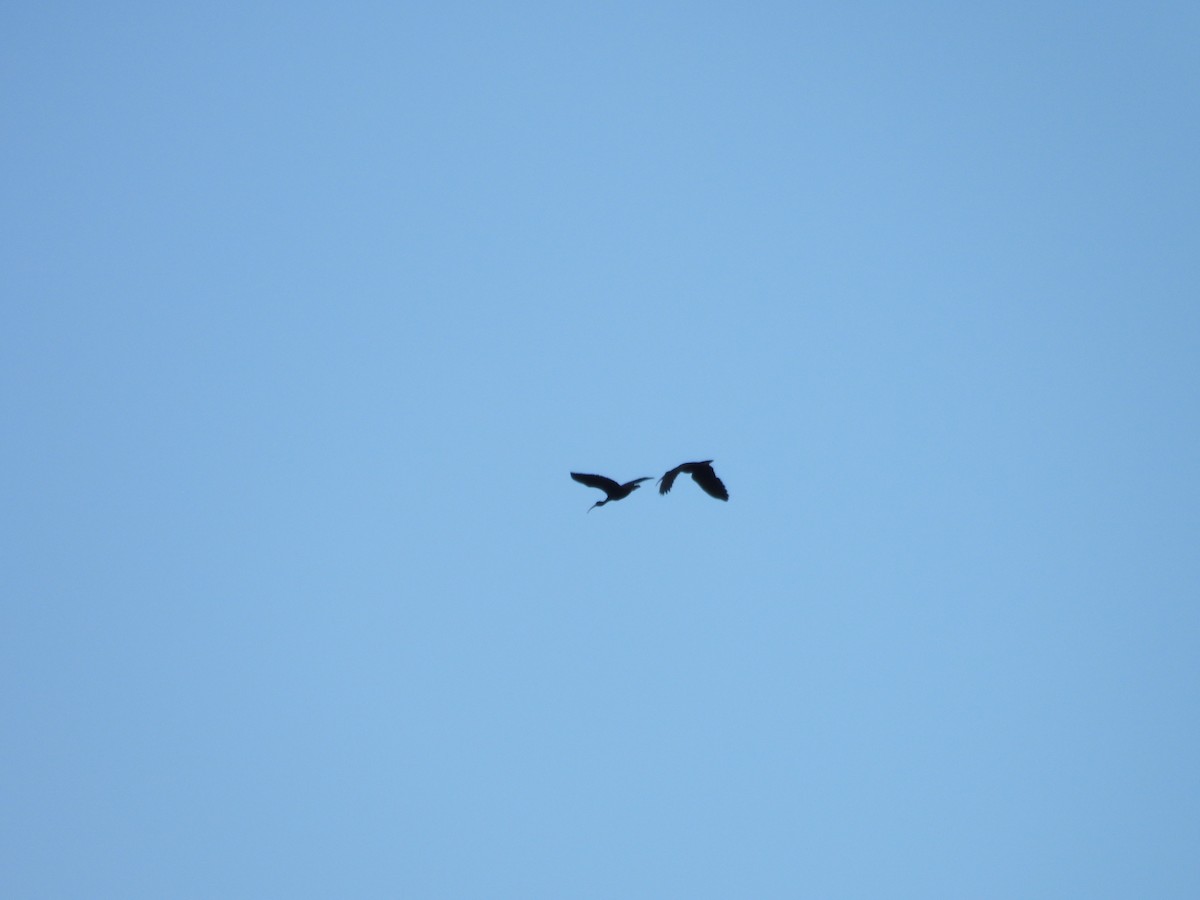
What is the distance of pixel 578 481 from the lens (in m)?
20.0

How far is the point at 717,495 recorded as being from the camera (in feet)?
62.3

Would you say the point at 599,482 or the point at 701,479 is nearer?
the point at 701,479

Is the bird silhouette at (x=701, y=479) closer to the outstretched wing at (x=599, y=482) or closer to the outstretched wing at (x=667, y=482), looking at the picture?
the outstretched wing at (x=667, y=482)

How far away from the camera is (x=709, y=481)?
62.6 ft

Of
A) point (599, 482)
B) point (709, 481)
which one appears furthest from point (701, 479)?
point (599, 482)

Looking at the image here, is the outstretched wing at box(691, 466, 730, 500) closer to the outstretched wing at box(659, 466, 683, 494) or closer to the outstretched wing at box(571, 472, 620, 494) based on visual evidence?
the outstretched wing at box(659, 466, 683, 494)

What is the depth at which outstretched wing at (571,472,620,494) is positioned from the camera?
790 inches

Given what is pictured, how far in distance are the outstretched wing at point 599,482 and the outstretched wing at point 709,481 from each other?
4.87 ft

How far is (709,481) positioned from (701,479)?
12cm

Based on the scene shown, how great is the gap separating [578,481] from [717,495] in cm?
227

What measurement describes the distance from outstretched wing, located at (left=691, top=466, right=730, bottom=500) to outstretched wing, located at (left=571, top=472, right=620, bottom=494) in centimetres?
148

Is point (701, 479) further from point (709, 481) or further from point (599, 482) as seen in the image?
point (599, 482)

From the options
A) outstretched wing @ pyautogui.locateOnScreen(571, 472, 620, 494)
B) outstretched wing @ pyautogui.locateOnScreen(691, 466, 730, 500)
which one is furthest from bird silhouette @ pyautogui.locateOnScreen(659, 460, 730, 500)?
outstretched wing @ pyautogui.locateOnScreen(571, 472, 620, 494)

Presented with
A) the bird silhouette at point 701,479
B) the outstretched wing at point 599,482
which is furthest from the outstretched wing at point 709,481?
the outstretched wing at point 599,482
